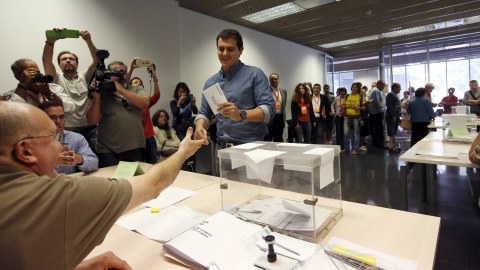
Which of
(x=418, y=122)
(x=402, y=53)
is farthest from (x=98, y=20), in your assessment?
(x=402, y=53)

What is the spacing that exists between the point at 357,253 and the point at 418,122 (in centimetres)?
475

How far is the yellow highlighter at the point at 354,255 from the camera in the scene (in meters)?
0.75

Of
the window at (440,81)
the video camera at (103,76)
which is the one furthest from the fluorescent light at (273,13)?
the window at (440,81)

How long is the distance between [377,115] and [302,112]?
2211 mm

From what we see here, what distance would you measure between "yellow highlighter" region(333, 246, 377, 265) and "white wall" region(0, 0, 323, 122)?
10.6ft

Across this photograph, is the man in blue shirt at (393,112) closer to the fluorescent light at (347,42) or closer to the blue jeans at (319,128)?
the blue jeans at (319,128)

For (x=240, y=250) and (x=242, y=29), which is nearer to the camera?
(x=240, y=250)

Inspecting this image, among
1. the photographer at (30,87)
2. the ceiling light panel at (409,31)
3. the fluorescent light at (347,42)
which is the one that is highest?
the fluorescent light at (347,42)

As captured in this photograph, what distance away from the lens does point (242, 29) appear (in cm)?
561

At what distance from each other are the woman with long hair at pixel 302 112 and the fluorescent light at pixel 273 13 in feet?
4.35

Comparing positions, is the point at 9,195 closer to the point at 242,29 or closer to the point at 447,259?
the point at 447,259

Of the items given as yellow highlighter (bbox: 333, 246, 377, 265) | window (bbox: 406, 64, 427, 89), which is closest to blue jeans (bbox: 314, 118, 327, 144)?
window (bbox: 406, 64, 427, 89)

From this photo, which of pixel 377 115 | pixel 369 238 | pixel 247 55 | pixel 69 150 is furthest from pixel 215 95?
pixel 377 115

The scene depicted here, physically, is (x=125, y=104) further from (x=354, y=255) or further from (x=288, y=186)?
(x=354, y=255)
